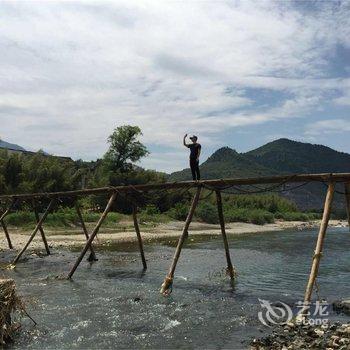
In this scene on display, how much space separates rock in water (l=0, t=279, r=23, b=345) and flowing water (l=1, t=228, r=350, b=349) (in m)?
0.42

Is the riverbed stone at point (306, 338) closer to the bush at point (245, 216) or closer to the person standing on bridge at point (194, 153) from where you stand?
the person standing on bridge at point (194, 153)

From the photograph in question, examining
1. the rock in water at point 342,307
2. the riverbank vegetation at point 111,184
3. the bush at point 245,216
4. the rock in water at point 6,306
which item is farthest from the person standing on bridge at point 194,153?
the bush at point 245,216

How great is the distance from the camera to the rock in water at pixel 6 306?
10.3 m

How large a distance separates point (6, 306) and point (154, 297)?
705 centimetres

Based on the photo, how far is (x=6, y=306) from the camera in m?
10.4

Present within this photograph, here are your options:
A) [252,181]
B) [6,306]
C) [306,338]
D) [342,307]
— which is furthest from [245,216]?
[6,306]

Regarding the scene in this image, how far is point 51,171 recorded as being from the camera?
5181cm

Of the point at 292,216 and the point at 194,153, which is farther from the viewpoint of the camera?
the point at 292,216

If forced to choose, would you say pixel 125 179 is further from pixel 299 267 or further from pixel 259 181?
pixel 259 181

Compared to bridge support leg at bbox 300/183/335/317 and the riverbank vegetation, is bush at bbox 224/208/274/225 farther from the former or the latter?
bridge support leg at bbox 300/183/335/317

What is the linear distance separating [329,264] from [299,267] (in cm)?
228

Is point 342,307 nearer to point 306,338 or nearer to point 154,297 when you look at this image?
point 306,338

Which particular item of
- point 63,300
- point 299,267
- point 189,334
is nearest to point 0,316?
point 189,334

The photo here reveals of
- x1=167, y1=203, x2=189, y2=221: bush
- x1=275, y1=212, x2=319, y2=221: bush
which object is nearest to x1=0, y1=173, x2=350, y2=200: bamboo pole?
x1=167, y1=203, x2=189, y2=221: bush
